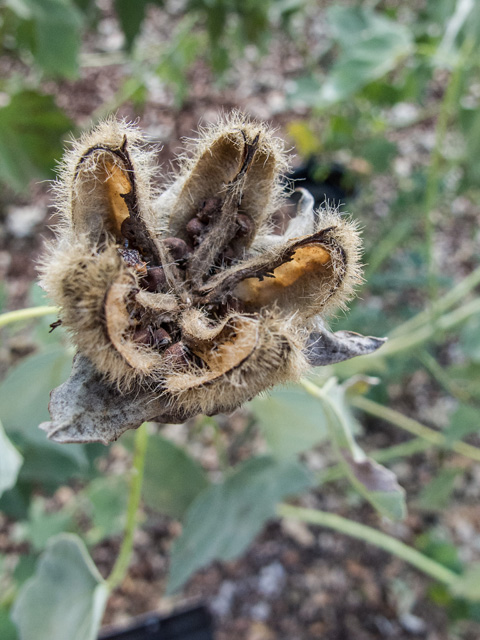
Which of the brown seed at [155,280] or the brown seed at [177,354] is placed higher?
the brown seed at [155,280]

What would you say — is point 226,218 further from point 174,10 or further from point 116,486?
point 174,10

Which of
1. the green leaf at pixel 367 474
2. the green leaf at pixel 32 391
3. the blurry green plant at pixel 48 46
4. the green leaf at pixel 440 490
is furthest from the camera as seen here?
the green leaf at pixel 440 490

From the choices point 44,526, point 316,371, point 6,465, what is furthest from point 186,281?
point 44,526

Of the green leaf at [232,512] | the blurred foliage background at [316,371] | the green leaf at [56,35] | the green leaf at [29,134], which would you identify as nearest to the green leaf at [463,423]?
the blurred foliage background at [316,371]

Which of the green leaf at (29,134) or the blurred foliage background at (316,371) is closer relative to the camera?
the blurred foliage background at (316,371)

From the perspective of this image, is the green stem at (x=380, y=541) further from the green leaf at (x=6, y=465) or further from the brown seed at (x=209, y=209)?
the brown seed at (x=209, y=209)

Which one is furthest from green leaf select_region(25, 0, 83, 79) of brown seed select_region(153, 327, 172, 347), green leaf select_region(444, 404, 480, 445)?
green leaf select_region(444, 404, 480, 445)
